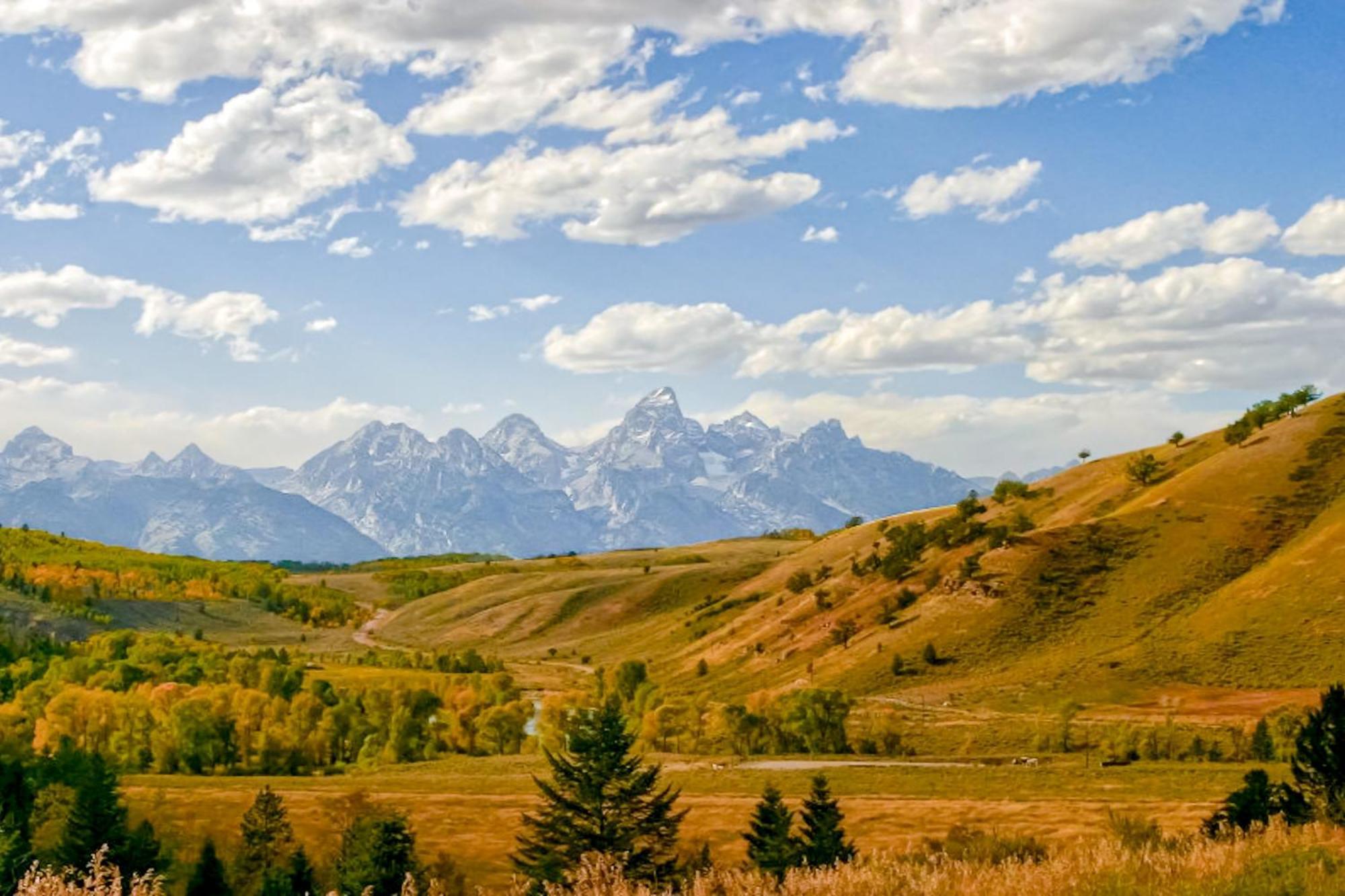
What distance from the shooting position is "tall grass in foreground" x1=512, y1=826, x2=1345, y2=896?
13422 millimetres

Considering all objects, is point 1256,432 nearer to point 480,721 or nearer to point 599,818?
point 480,721

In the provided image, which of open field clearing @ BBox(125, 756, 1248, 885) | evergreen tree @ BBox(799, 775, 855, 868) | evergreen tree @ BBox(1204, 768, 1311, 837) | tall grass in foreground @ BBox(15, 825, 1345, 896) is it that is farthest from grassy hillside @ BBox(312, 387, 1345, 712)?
tall grass in foreground @ BBox(15, 825, 1345, 896)

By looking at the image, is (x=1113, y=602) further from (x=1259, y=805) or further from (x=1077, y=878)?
(x=1077, y=878)

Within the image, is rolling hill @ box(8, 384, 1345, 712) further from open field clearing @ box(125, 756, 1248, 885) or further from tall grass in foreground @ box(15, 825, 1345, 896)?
tall grass in foreground @ box(15, 825, 1345, 896)

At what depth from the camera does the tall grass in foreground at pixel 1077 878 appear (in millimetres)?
13422

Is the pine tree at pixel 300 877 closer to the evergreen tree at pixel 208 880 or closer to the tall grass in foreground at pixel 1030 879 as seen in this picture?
the evergreen tree at pixel 208 880

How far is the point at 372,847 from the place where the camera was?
5203 centimetres

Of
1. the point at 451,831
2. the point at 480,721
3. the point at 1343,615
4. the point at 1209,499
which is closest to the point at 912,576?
the point at 1209,499

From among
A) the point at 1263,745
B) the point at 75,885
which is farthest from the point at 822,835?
the point at 1263,745

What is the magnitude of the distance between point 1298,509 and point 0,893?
582 ft

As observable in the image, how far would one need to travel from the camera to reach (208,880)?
56094 mm

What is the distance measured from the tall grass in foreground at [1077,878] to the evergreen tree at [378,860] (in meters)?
36.1

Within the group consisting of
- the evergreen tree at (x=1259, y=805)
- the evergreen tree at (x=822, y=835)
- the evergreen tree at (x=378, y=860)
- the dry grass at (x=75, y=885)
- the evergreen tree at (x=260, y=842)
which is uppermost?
the dry grass at (x=75, y=885)

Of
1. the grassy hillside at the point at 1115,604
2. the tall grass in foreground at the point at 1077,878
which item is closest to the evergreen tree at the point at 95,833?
the tall grass in foreground at the point at 1077,878
